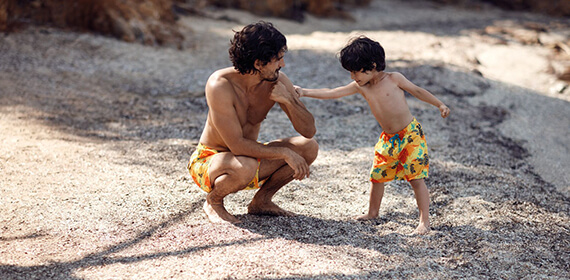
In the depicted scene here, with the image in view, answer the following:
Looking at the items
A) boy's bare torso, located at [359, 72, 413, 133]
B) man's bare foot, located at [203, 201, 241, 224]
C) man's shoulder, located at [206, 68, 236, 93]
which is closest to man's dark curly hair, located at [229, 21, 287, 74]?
man's shoulder, located at [206, 68, 236, 93]

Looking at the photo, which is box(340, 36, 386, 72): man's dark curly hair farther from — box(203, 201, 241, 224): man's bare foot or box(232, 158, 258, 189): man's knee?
box(203, 201, 241, 224): man's bare foot

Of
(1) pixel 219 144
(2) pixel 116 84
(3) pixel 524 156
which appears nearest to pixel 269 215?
(1) pixel 219 144

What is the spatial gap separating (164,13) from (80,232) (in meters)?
6.60

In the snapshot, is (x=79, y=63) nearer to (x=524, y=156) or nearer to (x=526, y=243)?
(x=524, y=156)

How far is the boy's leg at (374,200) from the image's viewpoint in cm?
317

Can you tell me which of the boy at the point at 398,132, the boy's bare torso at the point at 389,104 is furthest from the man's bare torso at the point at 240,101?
the boy's bare torso at the point at 389,104

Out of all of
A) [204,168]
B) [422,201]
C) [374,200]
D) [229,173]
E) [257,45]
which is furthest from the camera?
[374,200]

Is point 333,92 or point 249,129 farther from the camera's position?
point 333,92

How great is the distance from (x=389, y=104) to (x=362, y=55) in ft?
1.15

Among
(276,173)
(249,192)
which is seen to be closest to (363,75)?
(276,173)

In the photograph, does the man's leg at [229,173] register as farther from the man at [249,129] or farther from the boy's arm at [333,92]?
the boy's arm at [333,92]

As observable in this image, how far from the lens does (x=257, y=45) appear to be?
271 centimetres

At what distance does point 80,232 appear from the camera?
286 cm

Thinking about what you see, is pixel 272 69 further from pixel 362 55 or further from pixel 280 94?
pixel 362 55
